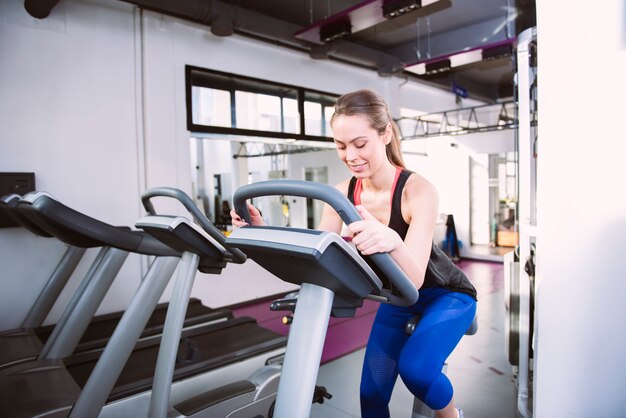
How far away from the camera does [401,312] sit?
64.7 inches

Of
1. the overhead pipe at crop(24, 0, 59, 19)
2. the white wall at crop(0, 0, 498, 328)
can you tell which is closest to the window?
the white wall at crop(0, 0, 498, 328)

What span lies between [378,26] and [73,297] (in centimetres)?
470

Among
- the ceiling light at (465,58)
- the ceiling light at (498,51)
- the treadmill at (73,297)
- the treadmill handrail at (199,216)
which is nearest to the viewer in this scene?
the treadmill handrail at (199,216)

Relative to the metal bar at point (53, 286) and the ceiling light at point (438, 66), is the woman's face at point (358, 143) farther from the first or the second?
the ceiling light at point (438, 66)

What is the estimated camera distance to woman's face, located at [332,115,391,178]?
1.31 metres

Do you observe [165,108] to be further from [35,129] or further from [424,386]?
[424,386]

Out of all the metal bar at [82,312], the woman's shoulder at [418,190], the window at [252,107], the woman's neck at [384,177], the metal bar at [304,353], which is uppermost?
the window at [252,107]

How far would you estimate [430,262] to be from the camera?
150 cm

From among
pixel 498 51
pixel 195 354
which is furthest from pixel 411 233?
pixel 498 51

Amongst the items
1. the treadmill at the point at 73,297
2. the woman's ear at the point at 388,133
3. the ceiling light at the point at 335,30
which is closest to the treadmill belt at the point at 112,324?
the treadmill at the point at 73,297

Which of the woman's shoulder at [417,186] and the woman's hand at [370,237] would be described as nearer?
the woman's hand at [370,237]

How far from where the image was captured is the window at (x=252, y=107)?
4.93m

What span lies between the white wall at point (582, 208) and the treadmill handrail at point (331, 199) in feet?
2.26

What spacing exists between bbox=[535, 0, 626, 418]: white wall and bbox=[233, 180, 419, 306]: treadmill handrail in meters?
0.69
